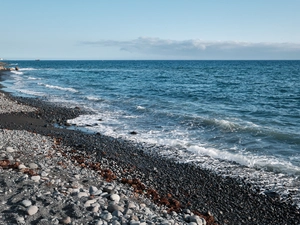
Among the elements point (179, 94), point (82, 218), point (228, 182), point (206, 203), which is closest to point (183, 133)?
point (228, 182)

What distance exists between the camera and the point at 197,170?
11.2 metres

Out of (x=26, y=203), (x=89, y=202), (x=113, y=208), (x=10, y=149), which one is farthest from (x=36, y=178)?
(x=10, y=149)

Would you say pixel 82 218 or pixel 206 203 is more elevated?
pixel 82 218

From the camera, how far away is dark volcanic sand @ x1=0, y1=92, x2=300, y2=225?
8312 millimetres

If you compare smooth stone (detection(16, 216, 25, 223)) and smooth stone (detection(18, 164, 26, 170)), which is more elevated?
smooth stone (detection(18, 164, 26, 170))

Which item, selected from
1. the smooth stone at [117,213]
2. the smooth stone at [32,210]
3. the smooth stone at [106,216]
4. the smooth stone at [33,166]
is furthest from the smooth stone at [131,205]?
the smooth stone at [33,166]

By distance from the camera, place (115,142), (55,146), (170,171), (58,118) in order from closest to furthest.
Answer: (170,171), (55,146), (115,142), (58,118)

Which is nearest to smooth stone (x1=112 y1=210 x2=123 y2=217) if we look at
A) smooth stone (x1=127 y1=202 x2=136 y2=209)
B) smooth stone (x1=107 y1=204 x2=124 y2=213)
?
smooth stone (x1=107 y1=204 x2=124 y2=213)

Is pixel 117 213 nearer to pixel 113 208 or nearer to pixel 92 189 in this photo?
pixel 113 208

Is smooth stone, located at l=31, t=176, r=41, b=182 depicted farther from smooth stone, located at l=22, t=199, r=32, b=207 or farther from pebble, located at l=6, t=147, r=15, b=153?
pebble, located at l=6, t=147, r=15, b=153

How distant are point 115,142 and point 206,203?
278 inches

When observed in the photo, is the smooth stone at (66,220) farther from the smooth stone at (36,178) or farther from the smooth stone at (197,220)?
the smooth stone at (197,220)

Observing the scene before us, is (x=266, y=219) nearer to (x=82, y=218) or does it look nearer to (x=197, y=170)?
(x=197, y=170)

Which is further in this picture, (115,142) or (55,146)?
(115,142)
